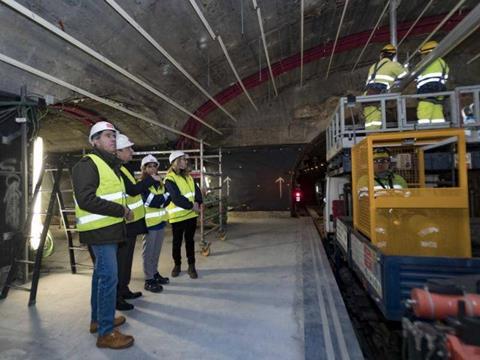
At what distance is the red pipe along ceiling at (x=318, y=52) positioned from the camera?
6477 mm

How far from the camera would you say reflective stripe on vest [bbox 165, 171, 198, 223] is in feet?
11.5

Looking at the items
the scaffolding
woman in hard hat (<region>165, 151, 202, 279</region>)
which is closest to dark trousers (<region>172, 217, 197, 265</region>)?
woman in hard hat (<region>165, 151, 202, 279</region>)

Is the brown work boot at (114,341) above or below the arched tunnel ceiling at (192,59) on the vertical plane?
below

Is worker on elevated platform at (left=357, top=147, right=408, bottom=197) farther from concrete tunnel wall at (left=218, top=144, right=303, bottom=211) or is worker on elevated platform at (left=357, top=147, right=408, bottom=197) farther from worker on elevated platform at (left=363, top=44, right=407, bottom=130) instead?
concrete tunnel wall at (left=218, top=144, right=303, bottom=211)

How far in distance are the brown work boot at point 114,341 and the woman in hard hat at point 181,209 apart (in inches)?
58.7

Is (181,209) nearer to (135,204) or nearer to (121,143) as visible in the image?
(135,204)

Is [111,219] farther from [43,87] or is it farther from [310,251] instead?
[310,251]

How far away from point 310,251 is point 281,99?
5626 mm

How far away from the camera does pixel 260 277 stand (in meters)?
3.56

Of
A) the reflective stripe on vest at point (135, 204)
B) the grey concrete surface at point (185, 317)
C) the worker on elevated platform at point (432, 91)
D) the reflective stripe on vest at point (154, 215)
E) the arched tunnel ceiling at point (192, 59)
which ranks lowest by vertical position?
the grey concrete surface at point (185, 317)

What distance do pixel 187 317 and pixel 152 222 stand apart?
3.66 ft

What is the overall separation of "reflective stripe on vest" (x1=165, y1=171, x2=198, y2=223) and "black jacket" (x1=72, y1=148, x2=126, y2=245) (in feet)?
4.52

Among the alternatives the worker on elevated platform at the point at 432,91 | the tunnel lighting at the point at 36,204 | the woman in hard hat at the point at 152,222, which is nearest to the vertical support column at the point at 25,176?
the tunnel lighting at the point at 36,204

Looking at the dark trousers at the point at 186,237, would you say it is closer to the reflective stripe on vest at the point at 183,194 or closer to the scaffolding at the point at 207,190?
the reflective stripe on vest at the point at 183,194
